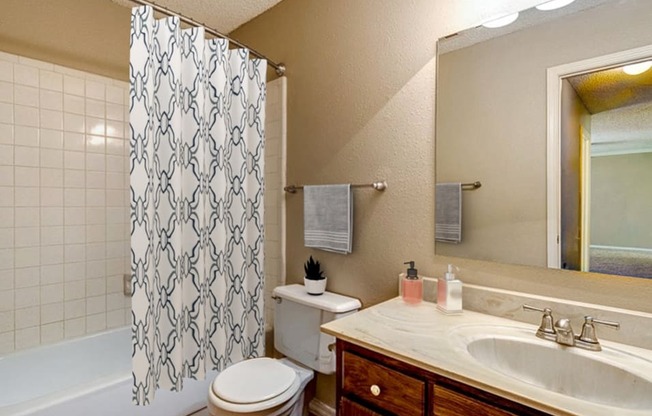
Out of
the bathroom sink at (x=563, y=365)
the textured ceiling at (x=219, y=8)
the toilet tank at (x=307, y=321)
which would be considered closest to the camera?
the bathroom sink at (x=563, y=365)

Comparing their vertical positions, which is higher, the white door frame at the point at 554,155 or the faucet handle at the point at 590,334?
the white door frame at the point at 554,155

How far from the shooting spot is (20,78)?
180 cm

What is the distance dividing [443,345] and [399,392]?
0.18 metres

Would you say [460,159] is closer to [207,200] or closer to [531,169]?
[531,169]

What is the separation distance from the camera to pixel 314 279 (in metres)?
1.71

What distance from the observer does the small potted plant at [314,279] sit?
1.69 meters

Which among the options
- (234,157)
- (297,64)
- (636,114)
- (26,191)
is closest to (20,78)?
(26,191)

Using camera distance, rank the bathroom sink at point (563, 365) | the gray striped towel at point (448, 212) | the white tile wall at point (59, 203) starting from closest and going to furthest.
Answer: the bathroom sink at point (563, 365)
the gray striped towel at point (448, 212)
the white tile wall at point (59, 203)

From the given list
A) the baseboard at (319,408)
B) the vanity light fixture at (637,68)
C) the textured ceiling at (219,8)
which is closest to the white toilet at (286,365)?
the baseboard at (319,408)

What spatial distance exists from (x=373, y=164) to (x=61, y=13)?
2.02 metres

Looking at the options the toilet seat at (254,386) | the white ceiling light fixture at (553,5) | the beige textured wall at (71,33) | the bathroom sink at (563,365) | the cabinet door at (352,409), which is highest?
the beige textured wall at (71,33)

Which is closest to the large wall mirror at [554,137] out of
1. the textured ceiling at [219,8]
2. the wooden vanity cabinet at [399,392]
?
the wooden vanity cabinet at [399,392]

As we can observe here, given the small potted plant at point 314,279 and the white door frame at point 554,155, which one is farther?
the small potted plant at point 314,279

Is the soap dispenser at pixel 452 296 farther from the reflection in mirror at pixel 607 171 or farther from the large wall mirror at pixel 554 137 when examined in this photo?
the reflection in mirror at pixel 607 171
